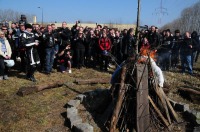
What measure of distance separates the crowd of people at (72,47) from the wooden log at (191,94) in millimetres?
2239

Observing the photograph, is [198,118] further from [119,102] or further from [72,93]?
[72,93]

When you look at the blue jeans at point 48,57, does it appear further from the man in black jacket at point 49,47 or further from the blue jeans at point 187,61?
the blue jeans at point 187,61

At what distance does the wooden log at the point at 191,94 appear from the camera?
938 cm

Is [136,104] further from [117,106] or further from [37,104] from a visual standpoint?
[37,104]

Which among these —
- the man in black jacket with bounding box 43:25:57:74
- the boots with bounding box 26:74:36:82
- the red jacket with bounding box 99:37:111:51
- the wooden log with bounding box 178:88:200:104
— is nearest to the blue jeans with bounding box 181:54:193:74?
the red jacket with bounding box 99:37:111:51

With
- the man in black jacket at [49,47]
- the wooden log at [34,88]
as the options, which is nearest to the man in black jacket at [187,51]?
the man in black jacket at [49,47]

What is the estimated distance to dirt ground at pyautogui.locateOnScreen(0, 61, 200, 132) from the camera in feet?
22.6

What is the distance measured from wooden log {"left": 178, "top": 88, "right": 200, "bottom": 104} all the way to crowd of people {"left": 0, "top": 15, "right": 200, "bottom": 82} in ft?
7.34

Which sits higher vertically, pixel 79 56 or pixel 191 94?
pixel 79 56

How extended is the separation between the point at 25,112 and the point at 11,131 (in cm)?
113

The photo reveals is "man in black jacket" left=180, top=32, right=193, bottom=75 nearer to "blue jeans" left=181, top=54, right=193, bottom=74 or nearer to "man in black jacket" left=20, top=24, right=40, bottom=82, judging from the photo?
"blue jeans" left=181, top=54, right=193, bottom=74

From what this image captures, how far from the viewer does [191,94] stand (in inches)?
377

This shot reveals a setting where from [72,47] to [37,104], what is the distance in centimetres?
613

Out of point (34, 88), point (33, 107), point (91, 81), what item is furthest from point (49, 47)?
point (33, 107)
